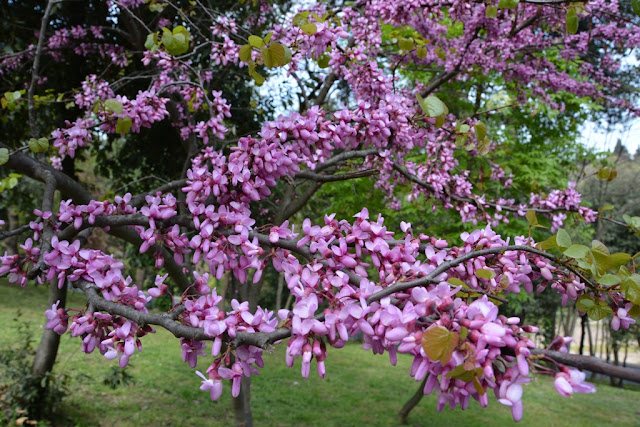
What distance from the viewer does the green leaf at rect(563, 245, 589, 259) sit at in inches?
38.6

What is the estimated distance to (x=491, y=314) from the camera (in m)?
0.80

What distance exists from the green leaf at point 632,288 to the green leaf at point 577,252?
0.09 m

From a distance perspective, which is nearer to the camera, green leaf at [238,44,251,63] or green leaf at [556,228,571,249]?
green leaf at [556,228,571,249]

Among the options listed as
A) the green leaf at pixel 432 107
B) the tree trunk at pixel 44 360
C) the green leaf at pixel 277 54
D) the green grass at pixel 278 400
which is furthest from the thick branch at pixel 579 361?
the green grass at pixel 278 400

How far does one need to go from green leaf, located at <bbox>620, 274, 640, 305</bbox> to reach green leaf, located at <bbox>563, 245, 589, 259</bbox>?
0.09m

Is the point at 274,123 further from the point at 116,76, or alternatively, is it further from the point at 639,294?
the point at 116,76

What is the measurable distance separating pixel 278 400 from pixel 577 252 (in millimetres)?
7957

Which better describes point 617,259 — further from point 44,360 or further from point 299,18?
point 44,360

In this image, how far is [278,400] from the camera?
26.7 feet

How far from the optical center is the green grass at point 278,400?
21.0ft

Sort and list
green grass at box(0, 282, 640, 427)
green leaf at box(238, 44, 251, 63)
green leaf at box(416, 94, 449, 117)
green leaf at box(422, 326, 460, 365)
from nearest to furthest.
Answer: green leaf at box(422, 326, 460, 365)
green leaf at box(416, 94, 449, 117)
green leaf at box(238, 44, 251, 63)
green grass at box(0, 282, 640, 427)

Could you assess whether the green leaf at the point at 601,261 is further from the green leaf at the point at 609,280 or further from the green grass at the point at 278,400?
the green grass at the point at 278,400

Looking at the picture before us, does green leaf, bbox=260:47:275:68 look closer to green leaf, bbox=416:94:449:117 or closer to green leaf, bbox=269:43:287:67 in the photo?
green leaf, bbox=269:43:287:67

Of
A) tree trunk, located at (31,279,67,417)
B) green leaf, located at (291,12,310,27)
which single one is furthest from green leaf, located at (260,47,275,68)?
tree trunk, located at (31,279,67,417)
